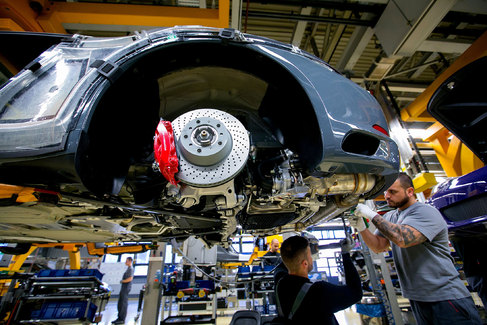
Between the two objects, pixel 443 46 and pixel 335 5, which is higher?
pixel 335 5

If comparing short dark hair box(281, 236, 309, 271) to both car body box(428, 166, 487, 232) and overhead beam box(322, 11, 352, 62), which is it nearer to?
car body box(428, 166, 487, 232)

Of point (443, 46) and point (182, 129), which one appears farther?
point (443, 46)

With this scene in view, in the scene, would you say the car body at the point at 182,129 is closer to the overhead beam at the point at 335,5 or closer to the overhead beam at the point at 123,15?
the overhead beam at the point at 123,15

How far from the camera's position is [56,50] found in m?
1.10

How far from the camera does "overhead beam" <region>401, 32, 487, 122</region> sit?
347cm

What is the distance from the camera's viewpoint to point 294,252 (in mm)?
1892

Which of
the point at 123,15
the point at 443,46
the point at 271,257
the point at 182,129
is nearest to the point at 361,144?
the point at 182,129

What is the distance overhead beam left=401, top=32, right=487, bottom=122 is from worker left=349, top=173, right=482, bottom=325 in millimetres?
2048

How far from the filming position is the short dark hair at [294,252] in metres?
1.86

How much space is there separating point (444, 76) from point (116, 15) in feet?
17.8

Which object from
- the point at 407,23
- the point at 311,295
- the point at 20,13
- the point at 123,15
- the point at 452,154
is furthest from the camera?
the point at 452,154

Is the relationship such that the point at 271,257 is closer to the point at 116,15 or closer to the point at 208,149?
the point at 208,149

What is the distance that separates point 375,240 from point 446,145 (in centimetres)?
456

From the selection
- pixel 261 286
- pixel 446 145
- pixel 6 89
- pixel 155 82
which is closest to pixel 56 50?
pixel 6 89
